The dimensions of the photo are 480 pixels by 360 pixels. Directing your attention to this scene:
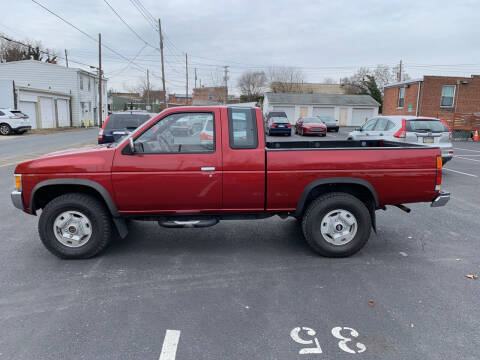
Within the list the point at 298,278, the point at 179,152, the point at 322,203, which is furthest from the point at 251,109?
the point at 298,278

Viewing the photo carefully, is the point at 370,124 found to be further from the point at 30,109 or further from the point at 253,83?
the point at 253,83

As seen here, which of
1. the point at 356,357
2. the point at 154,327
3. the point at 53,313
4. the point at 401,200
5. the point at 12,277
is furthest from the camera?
the point at 401,200

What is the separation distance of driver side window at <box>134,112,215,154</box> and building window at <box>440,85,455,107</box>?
31.8 metres

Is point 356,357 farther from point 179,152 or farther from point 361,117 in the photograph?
point 361,117

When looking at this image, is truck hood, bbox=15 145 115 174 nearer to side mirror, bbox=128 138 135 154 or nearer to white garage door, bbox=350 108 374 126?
side mirror, bbox=128 138 135 154

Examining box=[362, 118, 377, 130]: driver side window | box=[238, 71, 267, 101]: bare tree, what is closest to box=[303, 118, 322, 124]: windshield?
box=[362, 118, 377, 130]: driver side window

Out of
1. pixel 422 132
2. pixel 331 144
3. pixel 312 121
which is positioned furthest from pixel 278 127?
pixel 331 144

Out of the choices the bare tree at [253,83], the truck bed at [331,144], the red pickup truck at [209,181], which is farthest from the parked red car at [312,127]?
the bare tree at [253,83]

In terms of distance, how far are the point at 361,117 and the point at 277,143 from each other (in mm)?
45577

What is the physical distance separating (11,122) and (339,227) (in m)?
26.0

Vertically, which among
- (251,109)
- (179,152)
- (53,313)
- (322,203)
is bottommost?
(53,313)

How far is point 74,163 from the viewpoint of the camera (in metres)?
4.40

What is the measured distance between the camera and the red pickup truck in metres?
4.40

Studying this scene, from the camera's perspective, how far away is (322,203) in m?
4.63
